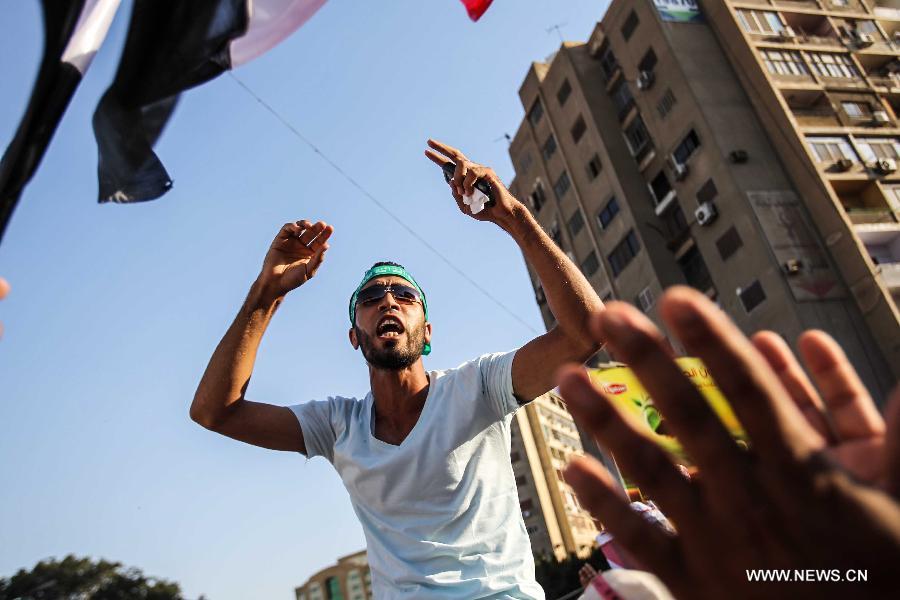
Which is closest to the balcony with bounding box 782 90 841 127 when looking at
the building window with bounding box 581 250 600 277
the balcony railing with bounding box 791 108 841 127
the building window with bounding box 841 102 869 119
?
the balcony railing with bounding box 791 108 841 127

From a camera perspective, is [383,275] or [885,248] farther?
[885,248]

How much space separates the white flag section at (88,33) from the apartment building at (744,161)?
2546cm

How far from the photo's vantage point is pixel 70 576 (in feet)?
162

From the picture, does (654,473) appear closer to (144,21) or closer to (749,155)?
(144,21)

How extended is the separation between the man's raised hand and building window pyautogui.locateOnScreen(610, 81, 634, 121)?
32.6 metres

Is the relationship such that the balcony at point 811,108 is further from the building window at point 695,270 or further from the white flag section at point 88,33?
the white flag section at point 88,33

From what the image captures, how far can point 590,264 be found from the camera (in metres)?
35.3

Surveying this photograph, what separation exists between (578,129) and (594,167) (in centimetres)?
245

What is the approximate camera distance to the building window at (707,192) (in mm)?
28000

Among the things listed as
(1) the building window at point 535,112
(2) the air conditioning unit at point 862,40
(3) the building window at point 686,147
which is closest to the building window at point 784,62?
(2) the air conditioning unit at point 862,40

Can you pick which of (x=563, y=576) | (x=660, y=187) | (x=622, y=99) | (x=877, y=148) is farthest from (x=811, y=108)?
(x=563, y=576)

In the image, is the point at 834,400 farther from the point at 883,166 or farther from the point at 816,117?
the point at 816,117

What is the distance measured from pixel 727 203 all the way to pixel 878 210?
5682 mm

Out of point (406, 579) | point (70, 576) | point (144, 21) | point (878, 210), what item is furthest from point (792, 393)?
point (70, 576)
